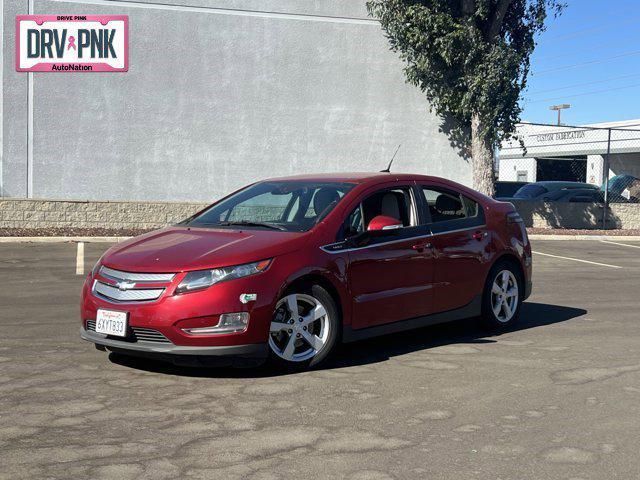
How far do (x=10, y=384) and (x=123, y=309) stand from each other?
0.93 m

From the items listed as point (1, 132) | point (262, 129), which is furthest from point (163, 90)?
point (1, 132)

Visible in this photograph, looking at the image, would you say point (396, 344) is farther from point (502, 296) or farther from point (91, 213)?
point (91, 213)

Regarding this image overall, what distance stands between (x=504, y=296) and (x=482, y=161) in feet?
43.9

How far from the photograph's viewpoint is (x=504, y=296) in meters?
8.35

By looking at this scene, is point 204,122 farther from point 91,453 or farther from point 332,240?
point 91,453

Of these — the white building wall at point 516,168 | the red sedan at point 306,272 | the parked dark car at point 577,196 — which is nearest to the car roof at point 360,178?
the red sedan at point 306,272

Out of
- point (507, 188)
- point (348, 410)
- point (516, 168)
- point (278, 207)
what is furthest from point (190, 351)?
point (516, 168)

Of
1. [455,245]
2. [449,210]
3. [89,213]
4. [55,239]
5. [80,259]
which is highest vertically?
[449,210]

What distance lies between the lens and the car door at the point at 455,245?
759 centimetres

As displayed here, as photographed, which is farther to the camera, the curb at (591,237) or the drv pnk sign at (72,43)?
the curb at (591,237)

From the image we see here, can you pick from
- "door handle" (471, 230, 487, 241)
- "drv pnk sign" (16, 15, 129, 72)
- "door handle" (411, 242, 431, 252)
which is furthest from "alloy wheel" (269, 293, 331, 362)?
"drv pnk sign" (16, 15, 129, 72)

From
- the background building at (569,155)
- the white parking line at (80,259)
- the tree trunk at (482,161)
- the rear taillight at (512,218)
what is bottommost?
the white parking line at (80,259)

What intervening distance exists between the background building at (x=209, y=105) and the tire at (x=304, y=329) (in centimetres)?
1461

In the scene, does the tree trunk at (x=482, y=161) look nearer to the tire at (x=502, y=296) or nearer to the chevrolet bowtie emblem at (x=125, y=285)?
the tire at (x=502, y=296)
